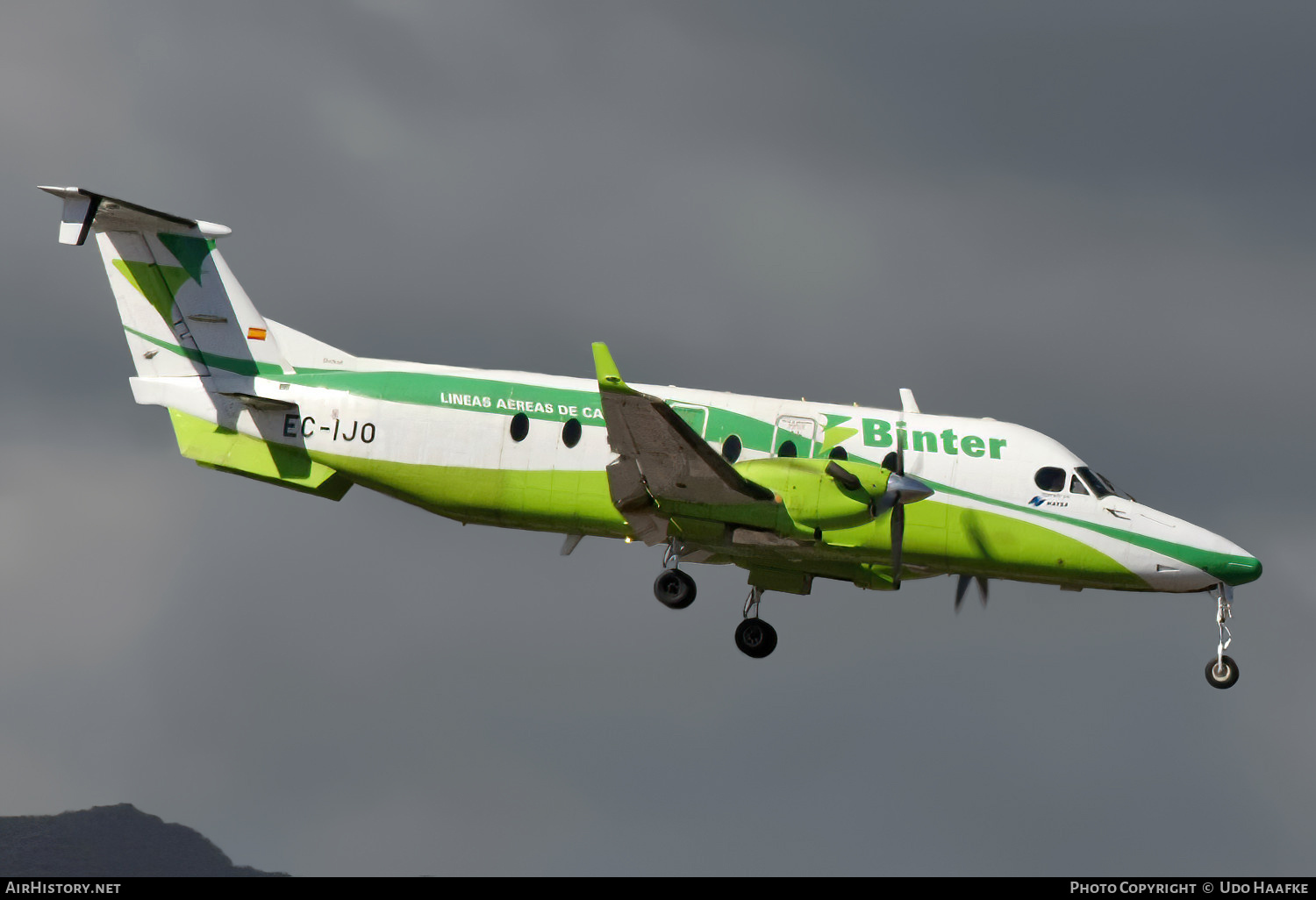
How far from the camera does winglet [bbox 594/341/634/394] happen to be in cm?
2478

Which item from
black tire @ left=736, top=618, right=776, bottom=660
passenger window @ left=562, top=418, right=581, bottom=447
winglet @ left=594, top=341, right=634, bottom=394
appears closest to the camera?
winglet @ left=594, top=341, right=634, bottom=394

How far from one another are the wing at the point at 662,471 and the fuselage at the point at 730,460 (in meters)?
0.59

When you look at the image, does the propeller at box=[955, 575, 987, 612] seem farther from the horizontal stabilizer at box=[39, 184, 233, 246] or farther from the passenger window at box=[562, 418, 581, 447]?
the horizontal stabilizer at box=[39, 184, 233, 246]

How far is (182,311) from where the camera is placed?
3158cm

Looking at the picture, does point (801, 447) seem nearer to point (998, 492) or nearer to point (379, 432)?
point (998, 492)

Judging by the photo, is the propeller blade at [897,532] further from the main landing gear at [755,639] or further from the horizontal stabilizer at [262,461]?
the horizontal stabilizer at [262,461]

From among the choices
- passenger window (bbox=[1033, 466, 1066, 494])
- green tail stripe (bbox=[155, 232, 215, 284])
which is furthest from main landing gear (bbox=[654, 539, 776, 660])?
green tail stripe (bbox=[155, 232, 215, 284])

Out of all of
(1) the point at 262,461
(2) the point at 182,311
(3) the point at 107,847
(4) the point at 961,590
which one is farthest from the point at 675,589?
(3) the point at 107,847

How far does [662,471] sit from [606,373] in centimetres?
239

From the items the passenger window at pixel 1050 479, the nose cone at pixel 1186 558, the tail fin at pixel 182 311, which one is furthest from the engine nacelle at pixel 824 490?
the tail fin at pixel 182 311

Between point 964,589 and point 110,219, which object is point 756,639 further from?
point 110,219

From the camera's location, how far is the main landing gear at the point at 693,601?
28.2m

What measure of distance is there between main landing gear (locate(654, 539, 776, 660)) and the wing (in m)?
0.82
